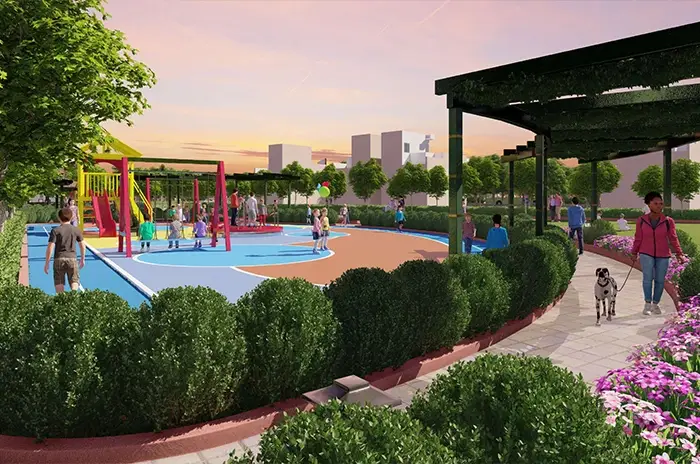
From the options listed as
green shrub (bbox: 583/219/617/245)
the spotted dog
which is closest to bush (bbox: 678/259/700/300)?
the spotted dog

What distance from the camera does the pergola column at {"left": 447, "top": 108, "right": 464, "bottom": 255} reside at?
32.1ft

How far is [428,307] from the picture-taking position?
653 cm

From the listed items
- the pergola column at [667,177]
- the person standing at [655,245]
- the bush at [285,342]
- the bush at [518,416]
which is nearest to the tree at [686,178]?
the pergola column at [667,177]

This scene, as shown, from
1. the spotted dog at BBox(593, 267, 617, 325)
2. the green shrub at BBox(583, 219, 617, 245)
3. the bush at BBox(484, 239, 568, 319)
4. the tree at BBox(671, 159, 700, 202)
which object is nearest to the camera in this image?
the bush at BBox(484, 239, 568, 319)

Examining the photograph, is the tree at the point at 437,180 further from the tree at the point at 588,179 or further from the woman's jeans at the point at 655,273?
the woman's jeans at the point at 655,273

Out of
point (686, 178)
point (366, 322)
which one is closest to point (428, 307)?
point (366, 322)

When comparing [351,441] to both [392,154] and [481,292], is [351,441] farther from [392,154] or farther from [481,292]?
[392,154]

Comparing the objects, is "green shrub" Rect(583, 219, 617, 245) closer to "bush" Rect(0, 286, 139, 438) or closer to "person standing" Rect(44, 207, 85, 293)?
"person standing" Rect(44, 207, 85, 293)

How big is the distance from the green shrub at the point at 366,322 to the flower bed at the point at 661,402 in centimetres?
248

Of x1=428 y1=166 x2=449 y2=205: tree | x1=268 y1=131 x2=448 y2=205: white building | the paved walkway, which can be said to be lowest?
the paved walkway

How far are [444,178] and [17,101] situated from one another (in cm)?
7302

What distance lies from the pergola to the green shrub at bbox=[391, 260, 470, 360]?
3138 millimetres

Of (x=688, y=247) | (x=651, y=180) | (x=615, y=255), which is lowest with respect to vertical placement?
(x=615, y=255)

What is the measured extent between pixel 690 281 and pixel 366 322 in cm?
605
